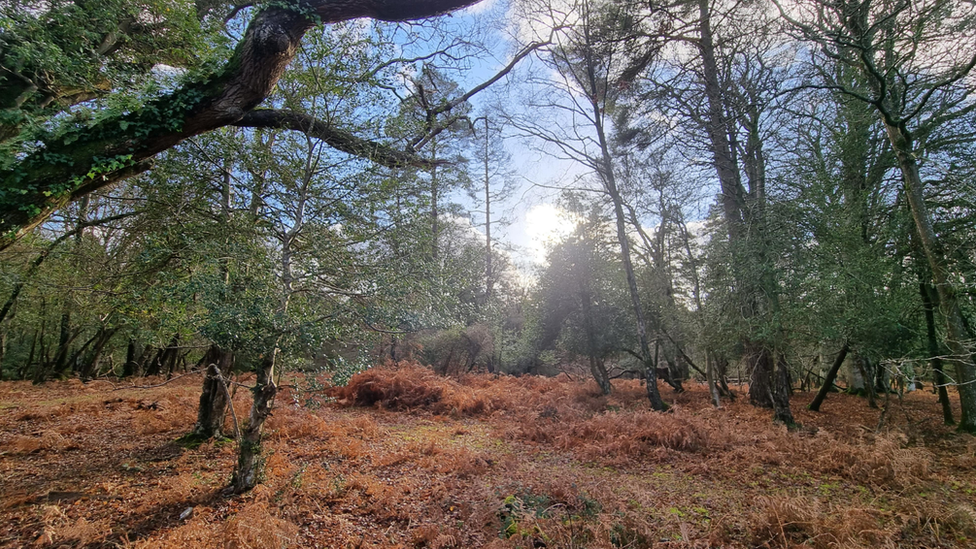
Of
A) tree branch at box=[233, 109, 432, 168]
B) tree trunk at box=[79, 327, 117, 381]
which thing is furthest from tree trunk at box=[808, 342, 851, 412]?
tree trunk at box=[79, 327, 117, 381]

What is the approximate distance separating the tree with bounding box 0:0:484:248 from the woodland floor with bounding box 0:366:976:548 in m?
2.90

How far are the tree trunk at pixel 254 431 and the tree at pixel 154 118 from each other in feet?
8.36

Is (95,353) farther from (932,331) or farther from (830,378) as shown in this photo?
(932,331)

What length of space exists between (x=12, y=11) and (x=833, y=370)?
590 inches

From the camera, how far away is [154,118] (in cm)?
405

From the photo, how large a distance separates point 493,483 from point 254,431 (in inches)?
109

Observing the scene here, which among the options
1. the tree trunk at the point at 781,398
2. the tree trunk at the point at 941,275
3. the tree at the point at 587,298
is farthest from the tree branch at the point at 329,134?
the tree at the point at 587,298

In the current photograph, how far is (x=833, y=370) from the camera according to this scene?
8.52 m

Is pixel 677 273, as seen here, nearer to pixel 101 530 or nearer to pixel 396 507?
pixel 396 507

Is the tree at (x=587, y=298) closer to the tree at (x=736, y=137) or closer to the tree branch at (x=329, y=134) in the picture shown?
the tree at (x=736, y=137)

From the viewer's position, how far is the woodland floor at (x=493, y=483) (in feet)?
10.4

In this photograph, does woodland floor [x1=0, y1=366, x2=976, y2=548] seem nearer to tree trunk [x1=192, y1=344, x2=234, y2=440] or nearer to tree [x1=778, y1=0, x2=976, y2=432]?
tree trunk [x1=192, y1=344, x2=234, y2=440]

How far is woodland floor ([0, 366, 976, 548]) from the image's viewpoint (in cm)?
318

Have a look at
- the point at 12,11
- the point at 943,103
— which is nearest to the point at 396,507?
the point at 12,11
